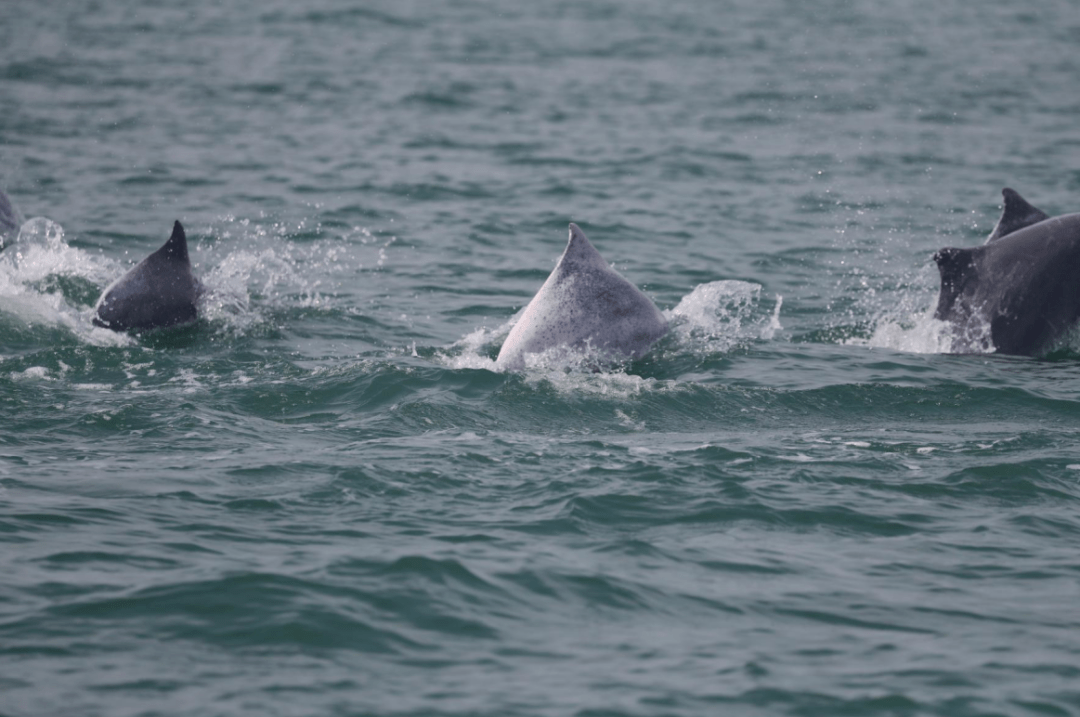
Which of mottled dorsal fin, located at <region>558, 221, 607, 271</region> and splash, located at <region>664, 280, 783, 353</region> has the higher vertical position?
mottled dorsal fin, located at <region>558, 221, 607, 271</region>

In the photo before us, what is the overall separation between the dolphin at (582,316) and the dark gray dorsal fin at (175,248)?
152 inches

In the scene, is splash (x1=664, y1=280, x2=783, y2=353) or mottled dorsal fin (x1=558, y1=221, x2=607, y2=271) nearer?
mottled dorsal fin (x1=558, y1=221, x2=607, y2=271)

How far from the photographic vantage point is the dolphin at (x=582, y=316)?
1313 centimetres

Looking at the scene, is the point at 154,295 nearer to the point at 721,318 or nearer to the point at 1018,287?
the point at 721,318

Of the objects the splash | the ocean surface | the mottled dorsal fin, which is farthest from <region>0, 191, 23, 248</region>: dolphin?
the splash

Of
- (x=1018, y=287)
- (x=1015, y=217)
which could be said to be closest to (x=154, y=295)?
(x=1018, y=287)

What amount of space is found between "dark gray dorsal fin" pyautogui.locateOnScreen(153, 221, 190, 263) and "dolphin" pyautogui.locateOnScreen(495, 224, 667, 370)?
12.6ft

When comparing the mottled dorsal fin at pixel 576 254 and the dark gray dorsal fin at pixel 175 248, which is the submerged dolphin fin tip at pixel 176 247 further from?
the mottled dorsal fin at pixel 576 254

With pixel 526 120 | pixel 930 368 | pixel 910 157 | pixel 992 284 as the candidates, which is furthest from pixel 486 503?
pixel 526 120

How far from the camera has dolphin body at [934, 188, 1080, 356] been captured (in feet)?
45.7

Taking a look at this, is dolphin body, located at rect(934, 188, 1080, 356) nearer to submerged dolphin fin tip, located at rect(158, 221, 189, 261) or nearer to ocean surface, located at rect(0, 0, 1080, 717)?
ocean surface, located at rect(0, 0, 1080, 717)

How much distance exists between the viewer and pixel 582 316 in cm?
1316

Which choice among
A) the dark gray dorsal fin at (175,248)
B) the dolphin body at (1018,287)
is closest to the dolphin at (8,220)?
the dark gray dorsal fin at (175,248)

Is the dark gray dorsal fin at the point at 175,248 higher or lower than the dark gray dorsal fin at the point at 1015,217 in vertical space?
lower
